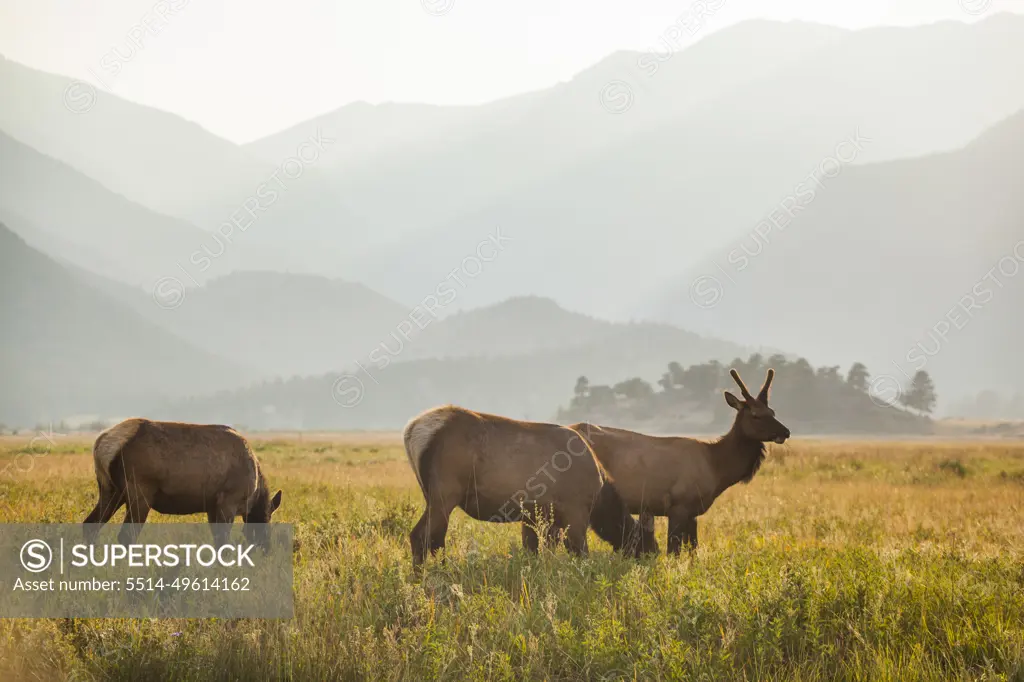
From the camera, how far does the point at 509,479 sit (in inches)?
366

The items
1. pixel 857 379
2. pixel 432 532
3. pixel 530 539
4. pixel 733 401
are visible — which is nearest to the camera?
pixel 432 532

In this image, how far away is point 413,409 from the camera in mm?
194500

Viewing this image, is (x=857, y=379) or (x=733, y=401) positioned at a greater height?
(x=733, y=401)

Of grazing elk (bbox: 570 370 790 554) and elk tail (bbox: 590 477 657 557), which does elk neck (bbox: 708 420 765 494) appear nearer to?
grazing elk (bbox: 570 370 790 554)

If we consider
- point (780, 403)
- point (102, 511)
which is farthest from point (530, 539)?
point (780, 403)

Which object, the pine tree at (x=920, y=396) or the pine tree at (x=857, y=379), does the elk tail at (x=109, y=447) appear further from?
the pine tree at (x=920, y=396)

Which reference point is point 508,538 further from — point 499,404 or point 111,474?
point 499,404

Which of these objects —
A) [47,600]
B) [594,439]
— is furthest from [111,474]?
[594,439]

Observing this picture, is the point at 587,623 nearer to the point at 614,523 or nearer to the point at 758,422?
the point at 614,523

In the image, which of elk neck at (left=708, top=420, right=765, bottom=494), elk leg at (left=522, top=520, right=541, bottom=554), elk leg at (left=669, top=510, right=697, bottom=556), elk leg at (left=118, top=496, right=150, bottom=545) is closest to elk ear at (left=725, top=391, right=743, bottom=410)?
elk neck at (left=708, top=420, right=765, bottom=494)

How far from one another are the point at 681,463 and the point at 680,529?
972 mm

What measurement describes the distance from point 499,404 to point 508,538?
185 m

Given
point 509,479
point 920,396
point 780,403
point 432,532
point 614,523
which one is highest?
point 509,479

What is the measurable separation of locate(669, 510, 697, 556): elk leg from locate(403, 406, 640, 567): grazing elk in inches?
66.6
